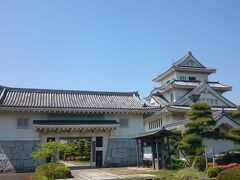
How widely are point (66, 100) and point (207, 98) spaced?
1787cm

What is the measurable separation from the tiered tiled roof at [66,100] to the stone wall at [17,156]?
327 cm

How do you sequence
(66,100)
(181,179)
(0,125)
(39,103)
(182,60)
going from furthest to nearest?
(182,60) → (66,100) → (39,103) → (0,125) → (181,179)

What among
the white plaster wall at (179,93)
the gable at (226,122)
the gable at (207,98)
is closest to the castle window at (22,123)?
the gable at (226,122)

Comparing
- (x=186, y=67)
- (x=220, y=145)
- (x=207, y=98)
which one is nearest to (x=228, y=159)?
(x=220, y=145)

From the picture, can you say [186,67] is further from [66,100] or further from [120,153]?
[66,100]

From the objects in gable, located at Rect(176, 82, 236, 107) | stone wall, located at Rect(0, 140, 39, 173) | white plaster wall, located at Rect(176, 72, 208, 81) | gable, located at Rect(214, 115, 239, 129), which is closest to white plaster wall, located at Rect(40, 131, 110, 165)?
stone wall, located at Rect(0, 140, 39, 173)

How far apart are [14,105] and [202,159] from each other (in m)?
16.7

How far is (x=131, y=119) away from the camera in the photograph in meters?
29.0

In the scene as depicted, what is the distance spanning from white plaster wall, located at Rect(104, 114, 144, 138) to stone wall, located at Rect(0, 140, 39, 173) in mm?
7684

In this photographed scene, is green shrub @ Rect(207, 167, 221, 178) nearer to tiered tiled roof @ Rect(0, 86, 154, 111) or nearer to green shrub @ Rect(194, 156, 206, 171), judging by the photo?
green shrub @ Rect(194, 156, 206, 171)

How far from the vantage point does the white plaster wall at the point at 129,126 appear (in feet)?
92.8

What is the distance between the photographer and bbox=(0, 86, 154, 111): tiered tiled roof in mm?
26203

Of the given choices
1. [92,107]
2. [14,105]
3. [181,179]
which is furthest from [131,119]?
[181,179]

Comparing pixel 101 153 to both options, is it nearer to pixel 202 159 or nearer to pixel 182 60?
pixel 202 159
